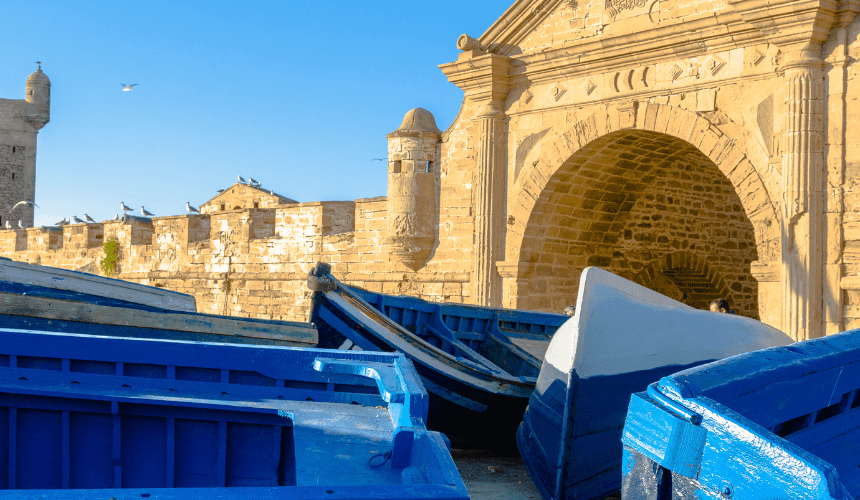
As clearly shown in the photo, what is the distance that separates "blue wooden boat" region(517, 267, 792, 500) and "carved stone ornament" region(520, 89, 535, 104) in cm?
652

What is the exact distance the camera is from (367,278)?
41.5 feet

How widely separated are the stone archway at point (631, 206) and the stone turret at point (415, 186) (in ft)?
4.70

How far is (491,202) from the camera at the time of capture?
35.8 ft

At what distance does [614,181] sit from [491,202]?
1798 millimetres

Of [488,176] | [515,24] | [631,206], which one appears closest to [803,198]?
[631,206]

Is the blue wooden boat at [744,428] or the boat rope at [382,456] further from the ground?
the blue wooden boat at [744,428]

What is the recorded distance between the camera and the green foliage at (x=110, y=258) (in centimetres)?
1780

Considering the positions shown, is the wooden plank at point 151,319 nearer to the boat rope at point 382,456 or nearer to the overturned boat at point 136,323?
the overturned boat at point 136,323

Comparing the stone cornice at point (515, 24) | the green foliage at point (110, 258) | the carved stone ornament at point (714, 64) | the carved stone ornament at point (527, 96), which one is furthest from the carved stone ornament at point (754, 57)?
the green foliage at point (110, 258)

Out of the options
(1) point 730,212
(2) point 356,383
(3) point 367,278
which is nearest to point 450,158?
(3) point 367,278

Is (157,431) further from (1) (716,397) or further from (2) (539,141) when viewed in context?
(2) (539,141)

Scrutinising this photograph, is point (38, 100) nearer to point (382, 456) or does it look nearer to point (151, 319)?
point (151, 319)

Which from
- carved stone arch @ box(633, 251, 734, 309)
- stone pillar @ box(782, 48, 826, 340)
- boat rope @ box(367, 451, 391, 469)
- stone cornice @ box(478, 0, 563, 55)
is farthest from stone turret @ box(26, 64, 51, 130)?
boat rope @ box(367, 451, 391, 469)

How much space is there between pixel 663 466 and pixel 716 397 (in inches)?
8.9
